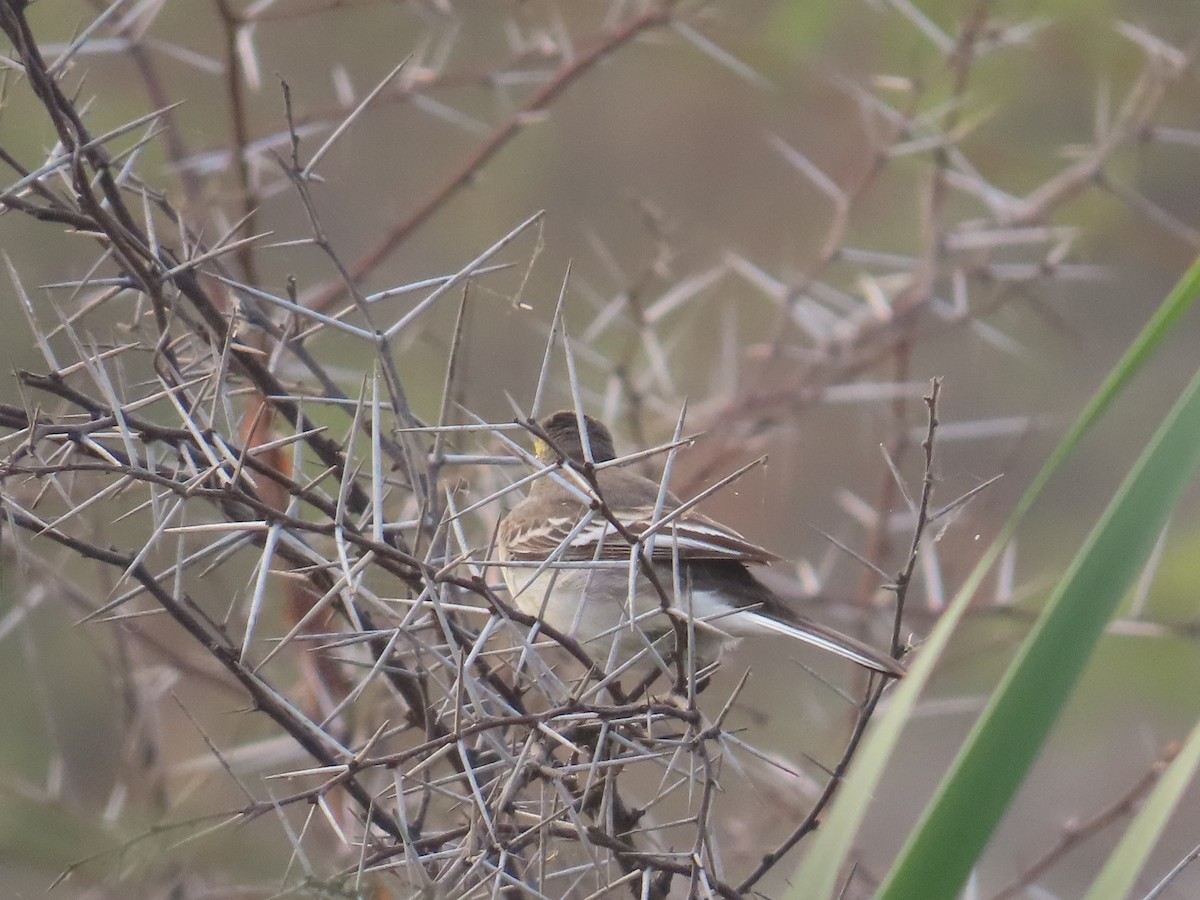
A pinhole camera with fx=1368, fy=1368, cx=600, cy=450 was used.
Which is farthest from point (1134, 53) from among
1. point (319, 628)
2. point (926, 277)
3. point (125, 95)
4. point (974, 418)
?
point (319, 628)

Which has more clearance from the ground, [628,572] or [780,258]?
[628,572]

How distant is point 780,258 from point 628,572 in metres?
6.48

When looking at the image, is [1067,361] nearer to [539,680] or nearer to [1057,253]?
[1057,253]

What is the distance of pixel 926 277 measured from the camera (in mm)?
4324

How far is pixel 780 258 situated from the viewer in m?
8.95

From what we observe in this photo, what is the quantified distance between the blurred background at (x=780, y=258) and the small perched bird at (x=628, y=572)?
9.4 inches

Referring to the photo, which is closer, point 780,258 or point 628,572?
point 628,572

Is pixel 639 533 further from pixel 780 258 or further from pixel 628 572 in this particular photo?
pixel 780 258

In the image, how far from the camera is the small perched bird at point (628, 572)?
299cm

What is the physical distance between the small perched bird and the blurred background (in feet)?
0.79

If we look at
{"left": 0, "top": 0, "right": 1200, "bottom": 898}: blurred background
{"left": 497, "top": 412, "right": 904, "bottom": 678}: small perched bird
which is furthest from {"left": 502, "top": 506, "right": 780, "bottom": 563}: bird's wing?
{"left": 0, "top": 0, "right": 1200, "bottom": 898}: blurred background

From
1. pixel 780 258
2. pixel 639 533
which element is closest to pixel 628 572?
pixel 639 533

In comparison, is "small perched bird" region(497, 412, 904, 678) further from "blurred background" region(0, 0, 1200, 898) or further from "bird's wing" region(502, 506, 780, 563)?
"blurred background" region(0, 0, 1200, 898)

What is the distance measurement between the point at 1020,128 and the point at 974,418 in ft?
6.50
